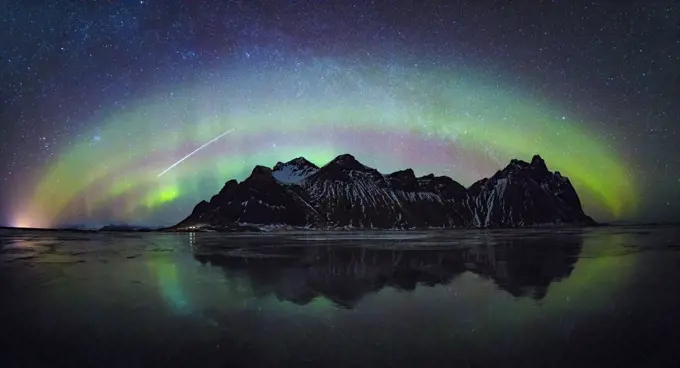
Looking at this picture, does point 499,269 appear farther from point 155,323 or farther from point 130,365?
point 130,365

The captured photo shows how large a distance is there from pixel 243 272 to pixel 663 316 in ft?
78.2

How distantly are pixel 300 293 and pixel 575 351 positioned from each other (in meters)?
12.4

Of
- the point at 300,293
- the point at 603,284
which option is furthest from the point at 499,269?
the point at 300,293

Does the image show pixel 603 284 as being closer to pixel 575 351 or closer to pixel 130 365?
pixel 575 351

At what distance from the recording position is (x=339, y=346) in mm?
11352

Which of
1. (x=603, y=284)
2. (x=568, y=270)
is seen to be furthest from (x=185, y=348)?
(x=568, y=270)

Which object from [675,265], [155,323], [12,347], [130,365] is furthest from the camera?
[675,265]

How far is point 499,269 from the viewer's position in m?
29.5

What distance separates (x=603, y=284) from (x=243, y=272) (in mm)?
22697

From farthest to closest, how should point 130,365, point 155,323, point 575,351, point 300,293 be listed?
point 300,293, point 155,323, point 575,351, point 130,365

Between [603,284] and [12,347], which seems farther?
[603,284]

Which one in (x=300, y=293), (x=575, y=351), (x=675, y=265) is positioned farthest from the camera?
(x=675, y=265)

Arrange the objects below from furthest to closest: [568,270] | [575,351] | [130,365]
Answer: [568,270], [575,351], [130,365]

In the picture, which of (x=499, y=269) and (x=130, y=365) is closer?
(x=130, y=365)
